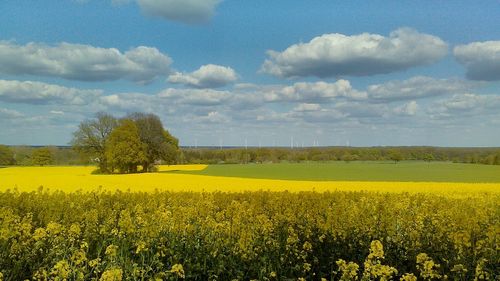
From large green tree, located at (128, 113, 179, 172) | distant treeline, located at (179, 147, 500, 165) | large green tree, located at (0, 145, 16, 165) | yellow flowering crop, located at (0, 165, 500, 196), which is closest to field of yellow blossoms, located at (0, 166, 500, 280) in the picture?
yellow flowering crop, located at (0, 165, 500, 196)

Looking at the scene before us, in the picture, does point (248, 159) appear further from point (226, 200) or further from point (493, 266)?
point (493, 266)

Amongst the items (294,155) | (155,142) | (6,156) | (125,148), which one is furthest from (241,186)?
(294,155)

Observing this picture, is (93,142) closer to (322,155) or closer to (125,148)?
(125,148)

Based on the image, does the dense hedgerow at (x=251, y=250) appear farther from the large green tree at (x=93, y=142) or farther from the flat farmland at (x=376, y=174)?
the large green tree at (x=93, y=142)

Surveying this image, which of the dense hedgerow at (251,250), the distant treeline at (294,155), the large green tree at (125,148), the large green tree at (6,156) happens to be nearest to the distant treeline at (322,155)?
the distant treeline at (294,155)

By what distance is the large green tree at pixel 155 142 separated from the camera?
2486 inches

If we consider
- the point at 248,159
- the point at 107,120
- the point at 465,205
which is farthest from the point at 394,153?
the point at 465,205

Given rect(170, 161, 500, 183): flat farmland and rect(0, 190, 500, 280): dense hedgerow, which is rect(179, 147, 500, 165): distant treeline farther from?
rect(0, 190, 500, 280): dense hedgerow

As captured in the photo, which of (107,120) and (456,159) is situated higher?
(107,120)

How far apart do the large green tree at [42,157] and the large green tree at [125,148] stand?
31.5 meters

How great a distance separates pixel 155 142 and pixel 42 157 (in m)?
34.0

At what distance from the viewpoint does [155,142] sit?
208 feet

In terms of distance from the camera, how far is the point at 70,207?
1398 centimetres

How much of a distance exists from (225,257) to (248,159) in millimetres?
93852
